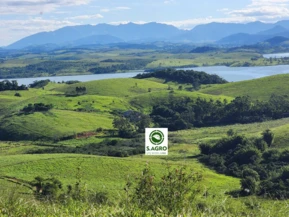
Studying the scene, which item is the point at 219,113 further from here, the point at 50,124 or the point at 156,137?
the point at 156,137

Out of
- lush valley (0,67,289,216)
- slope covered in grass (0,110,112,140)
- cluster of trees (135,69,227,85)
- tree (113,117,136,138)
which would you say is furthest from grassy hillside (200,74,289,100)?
tree (113,117,136,138)

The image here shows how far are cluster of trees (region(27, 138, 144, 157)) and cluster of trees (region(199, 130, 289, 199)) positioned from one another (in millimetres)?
10656

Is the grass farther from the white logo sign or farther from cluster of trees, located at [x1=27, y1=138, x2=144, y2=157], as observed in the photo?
the white logo sign

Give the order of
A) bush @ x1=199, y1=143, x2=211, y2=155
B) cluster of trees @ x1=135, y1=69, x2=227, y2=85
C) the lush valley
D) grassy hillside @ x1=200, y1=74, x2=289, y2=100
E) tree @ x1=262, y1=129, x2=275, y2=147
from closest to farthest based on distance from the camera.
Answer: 1. the lush valley
2. bush @ x1=199, y1=143, x2=211, y2=155
3. tree @ x1=262, y1=129, x2=275, y2=147
4. grassy hillside @ x1=200, y1=74, x2=289, y2=100
5. cluster of trees @ x1=135, y1=69, x2=227, y2=85

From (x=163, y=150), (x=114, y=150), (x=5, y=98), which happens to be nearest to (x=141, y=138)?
(x=114, y=150)

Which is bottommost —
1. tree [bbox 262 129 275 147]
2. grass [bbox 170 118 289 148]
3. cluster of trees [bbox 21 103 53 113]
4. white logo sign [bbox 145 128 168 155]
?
grass [bbox 170 118 289 148]

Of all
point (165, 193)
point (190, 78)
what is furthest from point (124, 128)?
point (165, 193)

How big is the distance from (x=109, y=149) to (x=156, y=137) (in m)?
51.1

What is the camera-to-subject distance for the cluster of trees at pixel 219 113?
304 ft

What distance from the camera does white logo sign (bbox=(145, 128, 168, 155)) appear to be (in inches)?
420

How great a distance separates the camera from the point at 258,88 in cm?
11575

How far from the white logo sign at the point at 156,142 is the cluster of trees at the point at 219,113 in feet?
261

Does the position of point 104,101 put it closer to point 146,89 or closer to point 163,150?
point 146,89

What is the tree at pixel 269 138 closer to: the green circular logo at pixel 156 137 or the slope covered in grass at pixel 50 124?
the slope covered in grass at pixel 50 124
